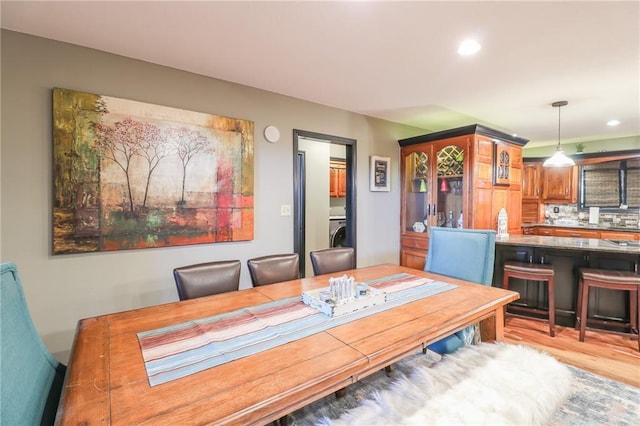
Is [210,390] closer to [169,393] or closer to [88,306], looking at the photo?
[169,393]

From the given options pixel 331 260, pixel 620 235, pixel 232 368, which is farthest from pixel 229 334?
Result: pixel 620 235

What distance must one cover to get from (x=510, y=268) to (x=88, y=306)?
148 inches

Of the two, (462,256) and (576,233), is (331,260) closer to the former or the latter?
(462,256)

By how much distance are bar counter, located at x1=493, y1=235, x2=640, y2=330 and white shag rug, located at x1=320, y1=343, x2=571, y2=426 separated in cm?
176

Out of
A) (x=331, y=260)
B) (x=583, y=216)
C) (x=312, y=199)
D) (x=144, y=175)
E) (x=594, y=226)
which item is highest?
(x=144, y=175)

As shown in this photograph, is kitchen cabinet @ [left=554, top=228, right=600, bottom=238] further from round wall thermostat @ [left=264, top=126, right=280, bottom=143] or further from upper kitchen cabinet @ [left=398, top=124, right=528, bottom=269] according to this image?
round wall thermostat @ [left=264, top=126, right=280, bottom=143]

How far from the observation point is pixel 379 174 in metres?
3.97

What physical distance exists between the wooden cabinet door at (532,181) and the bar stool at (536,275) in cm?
336

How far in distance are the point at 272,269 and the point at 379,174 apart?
2.33 m

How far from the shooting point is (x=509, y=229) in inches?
159

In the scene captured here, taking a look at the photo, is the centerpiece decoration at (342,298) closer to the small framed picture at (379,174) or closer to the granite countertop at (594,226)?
the small framed picture at (379,174)

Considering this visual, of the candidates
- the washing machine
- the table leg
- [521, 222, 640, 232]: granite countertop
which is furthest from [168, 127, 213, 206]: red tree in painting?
[521, 222, 640, 232]: granite countertop

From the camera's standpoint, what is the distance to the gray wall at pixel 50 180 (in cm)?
194

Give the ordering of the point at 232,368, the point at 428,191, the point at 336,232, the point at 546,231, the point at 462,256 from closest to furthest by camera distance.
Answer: the point at 232,368, the point at 462,256, the point at 428,191, the point at 336,232, the point at 546,231
